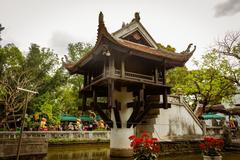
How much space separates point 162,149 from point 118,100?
3573mm

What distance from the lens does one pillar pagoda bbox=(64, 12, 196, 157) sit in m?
9.88

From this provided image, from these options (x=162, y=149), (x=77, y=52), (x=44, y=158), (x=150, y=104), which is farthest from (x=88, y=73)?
(x=77, y=52)

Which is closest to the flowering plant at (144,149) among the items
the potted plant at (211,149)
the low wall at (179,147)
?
the potted plant at (211,149)

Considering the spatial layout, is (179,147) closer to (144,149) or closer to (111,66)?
(111,66)

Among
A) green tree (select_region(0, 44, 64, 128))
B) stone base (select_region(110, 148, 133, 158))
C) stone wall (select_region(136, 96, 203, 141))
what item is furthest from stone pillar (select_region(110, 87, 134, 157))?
green tree (select_region(0, 44, 64, 128))

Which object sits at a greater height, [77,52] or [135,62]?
[77,52]

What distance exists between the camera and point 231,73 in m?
16.2

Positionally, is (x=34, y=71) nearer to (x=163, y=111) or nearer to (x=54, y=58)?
(x=54, y=58)

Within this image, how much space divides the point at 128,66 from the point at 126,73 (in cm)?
112

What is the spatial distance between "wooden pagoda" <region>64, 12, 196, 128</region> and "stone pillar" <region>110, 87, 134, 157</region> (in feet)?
0.76

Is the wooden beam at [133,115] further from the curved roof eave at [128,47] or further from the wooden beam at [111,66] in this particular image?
the curved roof eave at [128,47]

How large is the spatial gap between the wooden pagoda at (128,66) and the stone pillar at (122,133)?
0.23 metres

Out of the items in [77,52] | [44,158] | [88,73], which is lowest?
[44,158]

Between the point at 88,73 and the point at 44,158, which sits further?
the point at 88,73
